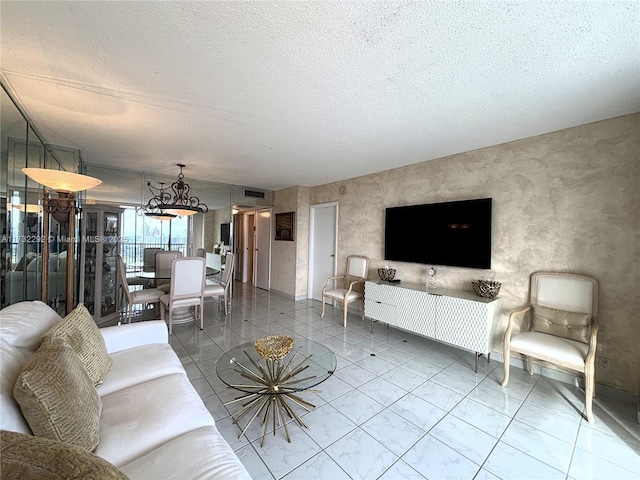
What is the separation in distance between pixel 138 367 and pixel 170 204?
257cm

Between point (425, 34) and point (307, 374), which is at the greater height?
point (425, 34)

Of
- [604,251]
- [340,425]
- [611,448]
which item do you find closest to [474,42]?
[604,251]

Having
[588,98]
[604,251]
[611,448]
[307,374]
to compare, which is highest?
[588,98]

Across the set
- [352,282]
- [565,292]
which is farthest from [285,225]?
[565,292]

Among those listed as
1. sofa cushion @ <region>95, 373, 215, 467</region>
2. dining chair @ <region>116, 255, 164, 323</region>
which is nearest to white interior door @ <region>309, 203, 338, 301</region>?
dining chair @ <region>116, 255, 164, 323</region>

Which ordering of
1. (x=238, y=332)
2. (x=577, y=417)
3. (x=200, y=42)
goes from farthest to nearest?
(x=238, y=332) < (x=577, y=417) < (x=200, y=42)

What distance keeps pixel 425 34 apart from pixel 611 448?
9.45 ft

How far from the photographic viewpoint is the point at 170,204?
364cm

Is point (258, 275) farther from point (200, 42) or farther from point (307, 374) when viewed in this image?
point (200, 42)

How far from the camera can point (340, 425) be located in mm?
1825

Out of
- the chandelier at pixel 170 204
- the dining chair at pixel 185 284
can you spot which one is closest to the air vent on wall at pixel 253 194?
the chandelier at pixel 170 204

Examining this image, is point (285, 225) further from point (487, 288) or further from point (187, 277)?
point (487, 288)

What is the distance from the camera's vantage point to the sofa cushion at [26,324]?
1256 mm

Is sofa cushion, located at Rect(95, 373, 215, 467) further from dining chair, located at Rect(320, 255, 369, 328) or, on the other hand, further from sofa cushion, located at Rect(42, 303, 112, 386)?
dining chair, located at Rect(320, 255, 369, 328)
